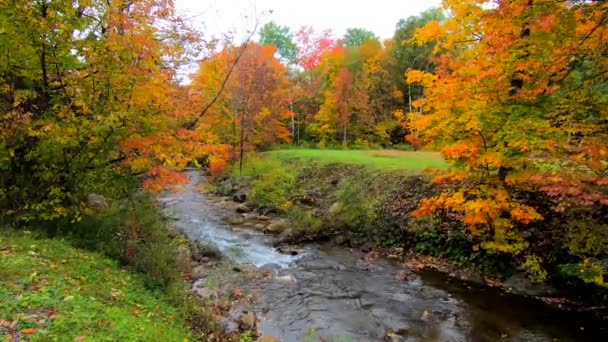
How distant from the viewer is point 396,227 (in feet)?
41.5

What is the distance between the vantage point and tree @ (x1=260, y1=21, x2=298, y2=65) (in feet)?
191

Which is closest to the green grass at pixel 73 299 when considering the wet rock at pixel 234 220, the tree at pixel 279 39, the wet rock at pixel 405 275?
the wet rock at pixel 405 275

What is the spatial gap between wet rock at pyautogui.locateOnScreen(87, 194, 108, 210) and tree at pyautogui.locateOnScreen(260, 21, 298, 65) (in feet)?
170

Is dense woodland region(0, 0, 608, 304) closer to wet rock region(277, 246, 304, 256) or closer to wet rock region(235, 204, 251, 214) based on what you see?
wet rock region(277, 246, 304, 256)

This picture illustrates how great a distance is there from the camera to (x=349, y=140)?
37.1 meters

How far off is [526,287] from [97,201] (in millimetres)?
10000

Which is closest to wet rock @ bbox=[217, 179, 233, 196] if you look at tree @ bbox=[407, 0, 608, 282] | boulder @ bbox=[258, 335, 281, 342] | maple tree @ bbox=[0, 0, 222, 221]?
tree @ bbox=[407, 0, 608, 282]

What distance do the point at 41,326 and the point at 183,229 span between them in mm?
9947

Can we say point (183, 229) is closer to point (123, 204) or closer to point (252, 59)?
point (123, 204)

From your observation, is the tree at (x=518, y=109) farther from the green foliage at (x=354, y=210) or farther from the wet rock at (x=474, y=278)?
the green foliage at (x=354, y=210)

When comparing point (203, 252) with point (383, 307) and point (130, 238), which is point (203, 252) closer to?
point (130, 238)

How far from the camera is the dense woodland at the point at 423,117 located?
627 centimetres

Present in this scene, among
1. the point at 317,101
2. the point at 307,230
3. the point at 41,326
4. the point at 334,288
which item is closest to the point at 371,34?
the point at 317,101

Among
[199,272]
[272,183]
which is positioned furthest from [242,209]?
[199,272]
